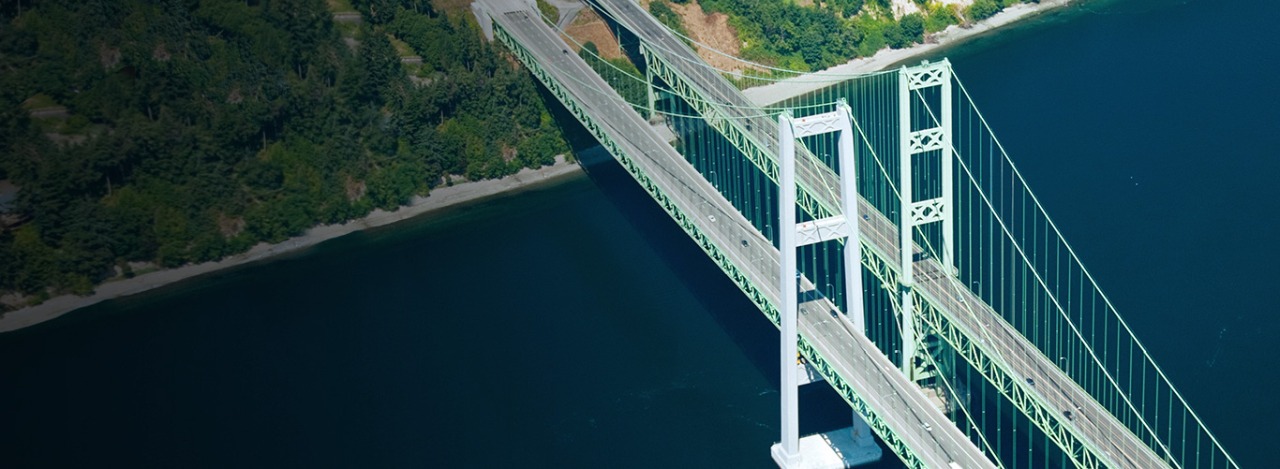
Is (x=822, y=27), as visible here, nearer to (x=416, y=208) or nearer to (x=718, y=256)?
(x=416, y=208)

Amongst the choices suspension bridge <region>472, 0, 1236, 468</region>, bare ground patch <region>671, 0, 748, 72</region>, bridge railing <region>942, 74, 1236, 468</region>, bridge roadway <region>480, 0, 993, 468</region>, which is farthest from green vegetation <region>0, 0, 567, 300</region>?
bridge railing <region>942, 74, 1236, 468</region>

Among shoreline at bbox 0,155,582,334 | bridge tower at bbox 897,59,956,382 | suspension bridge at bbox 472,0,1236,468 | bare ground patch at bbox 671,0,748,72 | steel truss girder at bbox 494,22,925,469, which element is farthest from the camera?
bare ground patch at bbox 671,0,748,72

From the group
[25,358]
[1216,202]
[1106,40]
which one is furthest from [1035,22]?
[25,358]

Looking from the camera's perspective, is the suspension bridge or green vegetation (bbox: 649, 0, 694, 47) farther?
green vegetation (bbox: 649, 0, 694, 47)

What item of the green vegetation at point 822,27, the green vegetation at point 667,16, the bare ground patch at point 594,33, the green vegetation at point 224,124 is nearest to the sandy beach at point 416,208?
the green vegetation at point 224,124

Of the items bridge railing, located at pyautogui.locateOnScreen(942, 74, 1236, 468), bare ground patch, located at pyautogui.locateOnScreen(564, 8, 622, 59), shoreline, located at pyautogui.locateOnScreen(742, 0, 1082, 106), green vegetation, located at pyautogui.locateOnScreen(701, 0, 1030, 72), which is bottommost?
bridge railing, located at pyautogui.locateOnScreen(942, 74, 1236, 468)

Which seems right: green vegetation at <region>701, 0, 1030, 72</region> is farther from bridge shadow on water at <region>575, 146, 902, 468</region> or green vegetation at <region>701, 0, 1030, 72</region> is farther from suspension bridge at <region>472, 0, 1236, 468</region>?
bridge shadow on water at <region>575, 146, 902, 468</region>

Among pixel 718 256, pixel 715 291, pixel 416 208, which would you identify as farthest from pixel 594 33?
pixel 718 256
